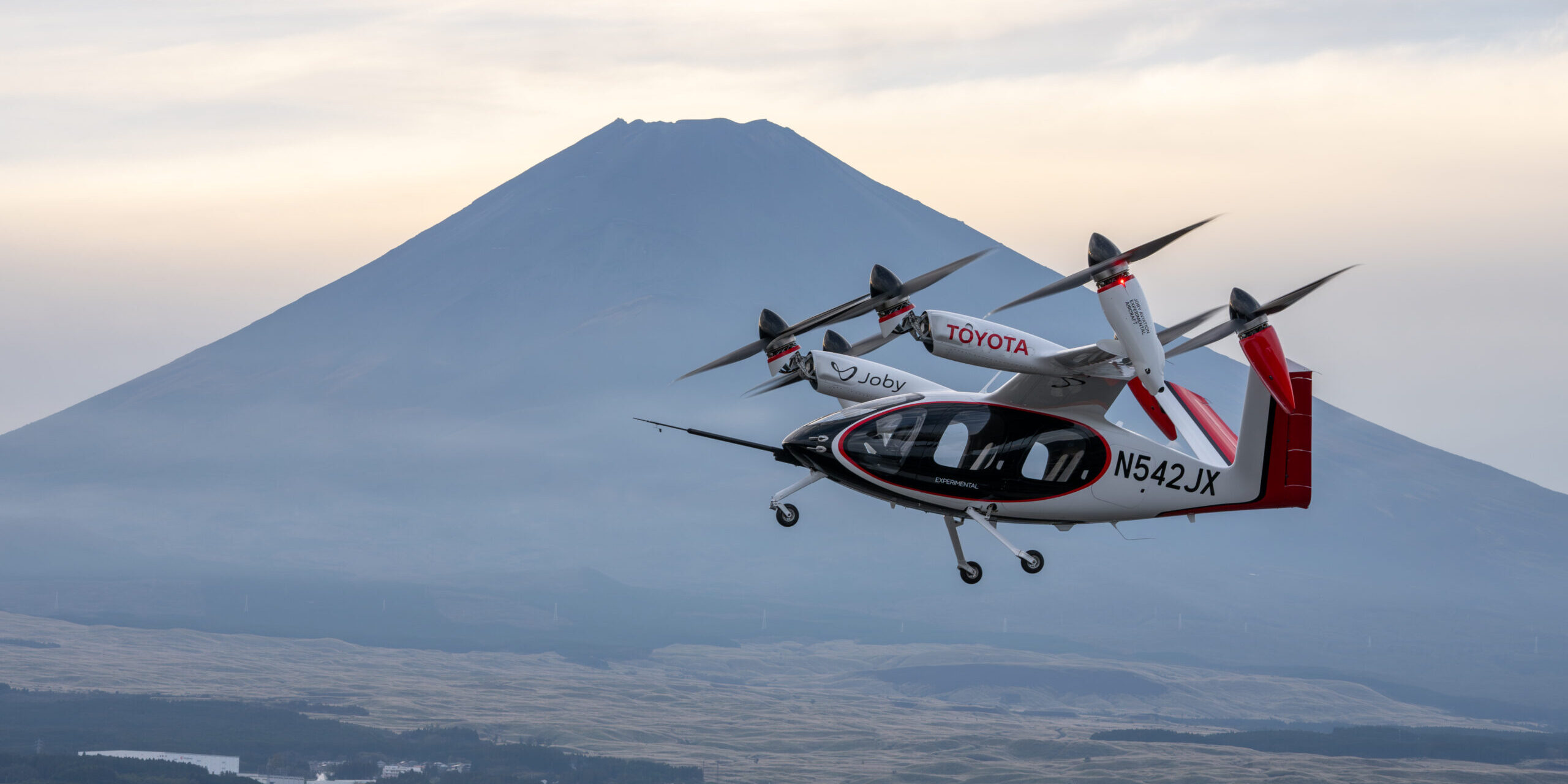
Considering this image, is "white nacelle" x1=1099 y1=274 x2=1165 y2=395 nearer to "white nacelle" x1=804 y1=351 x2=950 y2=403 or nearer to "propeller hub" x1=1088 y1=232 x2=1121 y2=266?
"propeller hub" x1=1088 y1=232 x2=1121 y2=266

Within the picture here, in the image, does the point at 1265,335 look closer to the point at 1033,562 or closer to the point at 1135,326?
the point at 1135,326

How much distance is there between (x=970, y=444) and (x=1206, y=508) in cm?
728

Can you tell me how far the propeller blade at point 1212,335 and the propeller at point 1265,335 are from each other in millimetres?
29

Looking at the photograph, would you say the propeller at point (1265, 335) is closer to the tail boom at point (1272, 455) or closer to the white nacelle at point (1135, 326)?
the white nacelle at point (1135, 326)

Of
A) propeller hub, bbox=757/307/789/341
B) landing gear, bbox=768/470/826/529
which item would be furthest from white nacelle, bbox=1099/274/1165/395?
propeller hub, bbox=757/307/789/341

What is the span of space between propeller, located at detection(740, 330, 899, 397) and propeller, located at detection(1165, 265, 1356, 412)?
8.01 meters

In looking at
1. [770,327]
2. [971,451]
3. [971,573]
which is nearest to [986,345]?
[971,451]

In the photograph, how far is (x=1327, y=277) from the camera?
3541 cm

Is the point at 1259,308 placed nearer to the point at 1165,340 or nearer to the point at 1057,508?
the point at 1165,340

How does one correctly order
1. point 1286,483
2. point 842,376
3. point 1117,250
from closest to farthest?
point 1117,250
point 1286,483
point 842,376

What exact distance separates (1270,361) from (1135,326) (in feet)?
11.3

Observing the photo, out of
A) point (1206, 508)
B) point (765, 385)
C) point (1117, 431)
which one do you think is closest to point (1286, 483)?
point (1206, 508)

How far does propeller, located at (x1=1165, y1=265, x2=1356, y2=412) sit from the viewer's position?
35875 mm

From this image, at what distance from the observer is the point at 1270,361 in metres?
36.4
